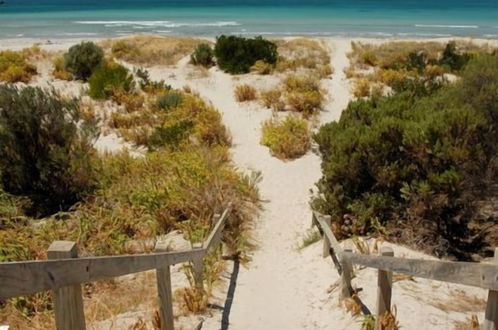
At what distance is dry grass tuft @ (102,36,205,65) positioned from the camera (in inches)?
937

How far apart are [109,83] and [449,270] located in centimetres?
1495

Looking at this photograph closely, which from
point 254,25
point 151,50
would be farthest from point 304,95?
point 254,25

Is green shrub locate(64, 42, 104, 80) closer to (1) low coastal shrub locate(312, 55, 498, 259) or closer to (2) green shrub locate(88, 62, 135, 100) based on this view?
(2) green shrub locate(88, 62, 135, 100)

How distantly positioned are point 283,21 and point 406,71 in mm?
38952

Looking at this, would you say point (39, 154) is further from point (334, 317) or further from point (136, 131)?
point (334, 317)

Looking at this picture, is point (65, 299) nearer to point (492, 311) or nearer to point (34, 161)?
point (492, 311)

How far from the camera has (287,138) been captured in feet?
37.6

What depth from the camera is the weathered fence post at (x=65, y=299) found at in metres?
2.20

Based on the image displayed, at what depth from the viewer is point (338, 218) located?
7.28 metres

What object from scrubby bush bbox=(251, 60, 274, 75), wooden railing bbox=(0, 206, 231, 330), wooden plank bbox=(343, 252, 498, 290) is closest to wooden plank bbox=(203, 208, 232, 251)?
wooden plank bbox=(343, 252, 498, 290)

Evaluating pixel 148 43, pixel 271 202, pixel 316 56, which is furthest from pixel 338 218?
pixel 148 43

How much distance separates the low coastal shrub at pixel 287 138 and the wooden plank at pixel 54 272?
8.28m

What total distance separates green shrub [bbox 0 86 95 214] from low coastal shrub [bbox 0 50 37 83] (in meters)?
11.5

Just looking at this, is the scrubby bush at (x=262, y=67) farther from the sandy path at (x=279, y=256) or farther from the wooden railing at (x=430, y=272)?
the wooden railing at (x=430, y=272)
